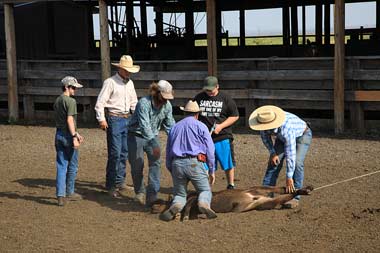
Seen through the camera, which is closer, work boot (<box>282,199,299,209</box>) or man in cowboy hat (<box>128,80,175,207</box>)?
work boot (<box>282,199,299,209</box>)

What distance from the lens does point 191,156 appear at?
24.4 ft

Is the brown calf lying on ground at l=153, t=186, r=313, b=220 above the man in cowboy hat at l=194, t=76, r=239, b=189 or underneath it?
underneath

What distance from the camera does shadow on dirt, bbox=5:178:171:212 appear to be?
842 cm

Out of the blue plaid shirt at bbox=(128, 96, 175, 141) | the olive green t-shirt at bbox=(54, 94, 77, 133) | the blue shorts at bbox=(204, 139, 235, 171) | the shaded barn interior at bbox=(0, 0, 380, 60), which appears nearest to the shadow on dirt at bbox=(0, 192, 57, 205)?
the olive green t-shirt at bbox=(54, 94, 77, 133)

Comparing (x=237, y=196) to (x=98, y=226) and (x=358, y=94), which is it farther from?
(x=358, y=94)

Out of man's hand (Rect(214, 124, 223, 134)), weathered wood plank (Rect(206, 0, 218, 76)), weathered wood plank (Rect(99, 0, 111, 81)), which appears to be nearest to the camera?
man's hand (Rect(214, 124, 223, 134))

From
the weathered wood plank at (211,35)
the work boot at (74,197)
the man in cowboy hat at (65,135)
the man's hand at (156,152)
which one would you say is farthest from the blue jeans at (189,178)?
the weathered wood plank at (211,35)

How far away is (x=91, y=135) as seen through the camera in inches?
571

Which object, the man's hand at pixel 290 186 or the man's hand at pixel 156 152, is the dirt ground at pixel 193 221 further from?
Answer: the man's hand at pixel 156 152

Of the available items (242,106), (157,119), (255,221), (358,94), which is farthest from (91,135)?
(255,221)

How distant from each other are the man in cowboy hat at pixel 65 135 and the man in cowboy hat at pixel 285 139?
215 centimetres

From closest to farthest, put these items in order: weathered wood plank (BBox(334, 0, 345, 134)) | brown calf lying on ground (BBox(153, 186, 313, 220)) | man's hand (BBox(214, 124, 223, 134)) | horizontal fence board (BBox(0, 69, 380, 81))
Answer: brown calf lying on ground (BBox(153, 186, 313, 220)) < man's hand (BBox(214, 124, 223, 134)) < weathered wood plank (BBox(334, 0, 345, 134)) < horizontal fence board (BBox(0, 69, 380, 81))

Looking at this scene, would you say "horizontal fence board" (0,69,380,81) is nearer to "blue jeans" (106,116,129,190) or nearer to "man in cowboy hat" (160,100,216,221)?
"blue jeans" (106,116,129,190)

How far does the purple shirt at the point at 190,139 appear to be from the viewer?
7.38 m
